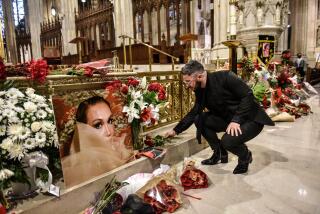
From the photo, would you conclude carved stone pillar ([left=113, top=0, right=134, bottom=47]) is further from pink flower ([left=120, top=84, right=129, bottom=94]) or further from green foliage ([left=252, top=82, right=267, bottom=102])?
pink flower ([left=120, top=84, right=129, bottom=94])

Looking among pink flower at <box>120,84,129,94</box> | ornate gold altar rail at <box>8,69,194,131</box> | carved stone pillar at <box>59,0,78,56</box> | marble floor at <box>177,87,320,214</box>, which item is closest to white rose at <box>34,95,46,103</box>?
ornate gold altar rail at <box>8,69,194,131</box>

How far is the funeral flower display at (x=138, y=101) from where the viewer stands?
2.37 meters

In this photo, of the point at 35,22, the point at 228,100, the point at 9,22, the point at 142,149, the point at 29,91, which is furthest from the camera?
the point at 9,22

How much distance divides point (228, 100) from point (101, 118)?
1212 mm

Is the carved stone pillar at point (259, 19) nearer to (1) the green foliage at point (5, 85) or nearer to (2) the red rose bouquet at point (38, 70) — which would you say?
(2) the red rose bouquet at point (38, 70)

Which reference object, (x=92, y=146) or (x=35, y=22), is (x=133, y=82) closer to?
(x=92, y=146)

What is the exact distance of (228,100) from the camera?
245cm

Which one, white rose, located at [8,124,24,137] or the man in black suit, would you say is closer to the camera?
white rose, located at [8,124,24,137]

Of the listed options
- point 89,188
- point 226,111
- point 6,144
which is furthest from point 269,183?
point 6,144

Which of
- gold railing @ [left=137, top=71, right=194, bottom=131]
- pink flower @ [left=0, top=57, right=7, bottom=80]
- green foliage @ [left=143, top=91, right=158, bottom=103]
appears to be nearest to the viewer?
pink flower @ [left=0, top=57, right=7, bottom=80]

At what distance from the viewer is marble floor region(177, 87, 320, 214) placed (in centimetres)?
187

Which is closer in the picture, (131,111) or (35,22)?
(131,111)

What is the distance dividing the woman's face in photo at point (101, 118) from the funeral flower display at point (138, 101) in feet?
0.56

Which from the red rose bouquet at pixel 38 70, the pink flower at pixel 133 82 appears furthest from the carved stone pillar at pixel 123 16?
the red rose bouquet at pixel 38 70
